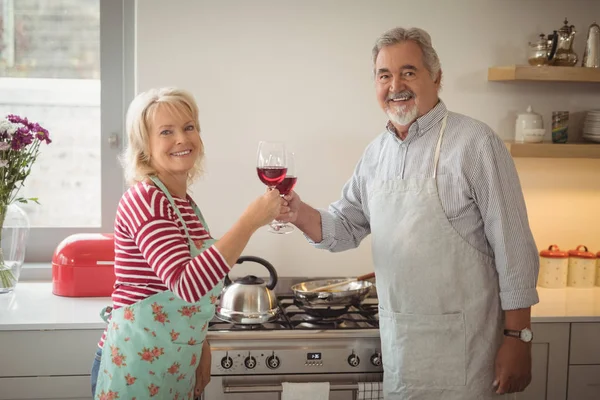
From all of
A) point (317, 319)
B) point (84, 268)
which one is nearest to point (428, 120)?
point (317, 319)

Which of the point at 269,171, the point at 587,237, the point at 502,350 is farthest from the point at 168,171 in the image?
the point at 587,237

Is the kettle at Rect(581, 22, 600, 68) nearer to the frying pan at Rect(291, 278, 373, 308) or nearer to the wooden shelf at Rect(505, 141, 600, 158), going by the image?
the wooden shelf at Rect(505, 141, 600, 158)

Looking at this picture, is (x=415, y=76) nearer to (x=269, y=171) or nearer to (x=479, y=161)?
(x=479, y=161)

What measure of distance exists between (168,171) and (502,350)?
3.56 feet

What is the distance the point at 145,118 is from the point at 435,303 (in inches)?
39.2

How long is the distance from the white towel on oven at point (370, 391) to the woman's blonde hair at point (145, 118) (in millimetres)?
988

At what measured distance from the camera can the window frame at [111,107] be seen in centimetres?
308

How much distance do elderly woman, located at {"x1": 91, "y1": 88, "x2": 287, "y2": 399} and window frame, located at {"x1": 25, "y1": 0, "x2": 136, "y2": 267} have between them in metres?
1.12

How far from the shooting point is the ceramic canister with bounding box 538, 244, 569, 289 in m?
3.13

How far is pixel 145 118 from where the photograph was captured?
2.02 m

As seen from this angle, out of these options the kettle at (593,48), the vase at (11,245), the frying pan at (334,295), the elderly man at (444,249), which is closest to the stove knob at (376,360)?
the elderly man at (444,249)

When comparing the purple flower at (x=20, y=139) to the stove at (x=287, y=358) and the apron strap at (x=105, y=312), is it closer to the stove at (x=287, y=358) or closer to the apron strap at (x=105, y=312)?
the apron strap at (x=105, y=312)

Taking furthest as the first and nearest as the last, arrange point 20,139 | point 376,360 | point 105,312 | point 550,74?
1. point 550,74
2. point 20,139
3. point 376,360
4. point 105,312

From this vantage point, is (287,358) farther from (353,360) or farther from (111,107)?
(111,107)
